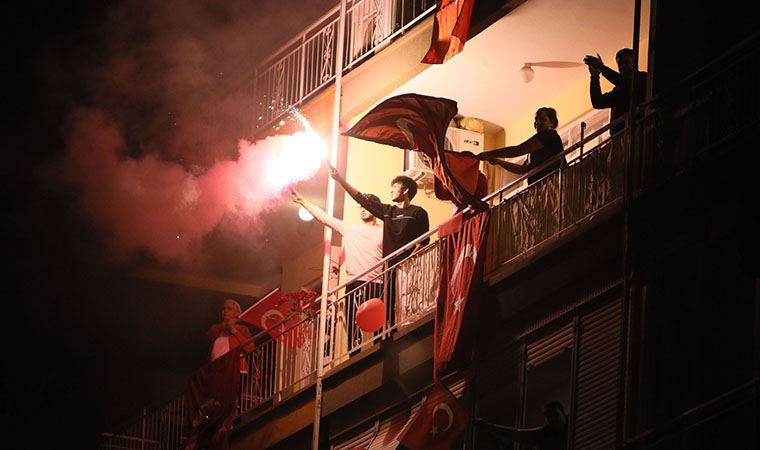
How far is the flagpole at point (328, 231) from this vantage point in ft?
75.1

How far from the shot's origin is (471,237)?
2091 centimetres

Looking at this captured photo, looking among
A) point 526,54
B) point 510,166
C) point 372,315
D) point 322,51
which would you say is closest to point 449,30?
point 526,54

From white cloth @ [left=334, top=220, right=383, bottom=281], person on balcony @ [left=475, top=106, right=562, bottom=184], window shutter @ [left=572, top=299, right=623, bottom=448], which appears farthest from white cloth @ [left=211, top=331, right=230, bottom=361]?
window shutter @ [left=572, top=299, right=623, bottom=448]

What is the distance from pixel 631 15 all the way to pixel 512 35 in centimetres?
153

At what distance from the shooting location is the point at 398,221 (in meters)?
22.8

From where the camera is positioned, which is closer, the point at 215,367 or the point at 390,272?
the point at 390,272

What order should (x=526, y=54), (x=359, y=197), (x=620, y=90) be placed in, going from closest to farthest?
(x=620, y=90) < (x=359, y=197) < (x=526, y=54)

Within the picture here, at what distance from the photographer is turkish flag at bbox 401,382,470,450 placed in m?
20.1

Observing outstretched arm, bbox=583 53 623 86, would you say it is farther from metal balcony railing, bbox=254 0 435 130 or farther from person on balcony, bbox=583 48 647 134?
metal balcony railing, bbox=254 0 435 130

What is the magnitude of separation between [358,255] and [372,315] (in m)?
1.86

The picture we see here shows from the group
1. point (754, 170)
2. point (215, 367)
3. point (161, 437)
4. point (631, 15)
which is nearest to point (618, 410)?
point (754, 170)

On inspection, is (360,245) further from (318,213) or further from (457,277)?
(457,277)

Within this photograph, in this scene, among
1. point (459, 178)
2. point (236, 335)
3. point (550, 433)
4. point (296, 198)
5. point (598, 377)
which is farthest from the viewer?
point (236, 335)

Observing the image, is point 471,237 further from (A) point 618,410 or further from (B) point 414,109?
(A) point 618,410
